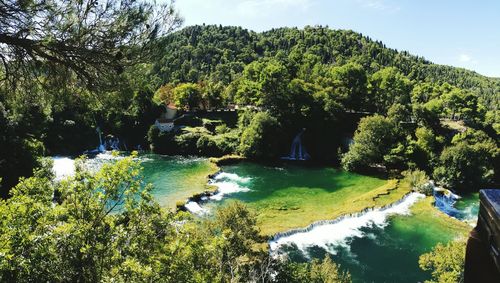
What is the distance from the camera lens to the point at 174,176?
45.5m

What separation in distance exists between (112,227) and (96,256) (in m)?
0.86

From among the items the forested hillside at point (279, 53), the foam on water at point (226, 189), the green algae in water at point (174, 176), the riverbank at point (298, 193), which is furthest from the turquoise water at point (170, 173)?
the forested hillside at point (279, 53)

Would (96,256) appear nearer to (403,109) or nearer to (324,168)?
(324,168)

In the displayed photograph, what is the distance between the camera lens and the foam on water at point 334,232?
27109 mm

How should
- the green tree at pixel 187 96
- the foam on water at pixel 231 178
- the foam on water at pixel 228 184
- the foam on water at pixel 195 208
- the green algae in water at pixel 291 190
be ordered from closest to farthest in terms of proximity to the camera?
1. the green algae in water at pixel 291 190
2. the foam on water at pixel 195 208
3. the foam on water at pixel 228 184
4. the foam on water at pixel 231 178
5. the green tree at pixel 187 96

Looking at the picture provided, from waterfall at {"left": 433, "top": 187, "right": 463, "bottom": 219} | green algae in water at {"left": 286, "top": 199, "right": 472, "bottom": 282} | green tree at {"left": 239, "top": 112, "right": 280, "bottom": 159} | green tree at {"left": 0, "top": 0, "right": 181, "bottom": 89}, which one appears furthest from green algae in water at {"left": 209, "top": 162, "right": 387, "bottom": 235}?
green tree at {"left": 0, "top": 0, "right": 181, "bottom": 89}

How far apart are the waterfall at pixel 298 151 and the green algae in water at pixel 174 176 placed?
45.1ft

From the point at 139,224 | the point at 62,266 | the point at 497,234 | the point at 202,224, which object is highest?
the point at 497,234

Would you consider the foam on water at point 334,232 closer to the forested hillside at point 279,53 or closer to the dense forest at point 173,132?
the dense forest at point 173,132

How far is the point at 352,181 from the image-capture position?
44906 mm

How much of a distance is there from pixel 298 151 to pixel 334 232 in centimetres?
3065

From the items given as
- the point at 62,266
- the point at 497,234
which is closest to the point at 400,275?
the point at 62,266

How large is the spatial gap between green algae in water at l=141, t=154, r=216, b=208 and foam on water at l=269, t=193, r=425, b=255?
1148 centimetres

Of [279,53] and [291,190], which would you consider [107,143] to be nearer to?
[291,190]
